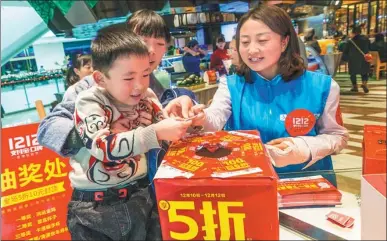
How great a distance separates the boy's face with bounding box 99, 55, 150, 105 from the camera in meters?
0.88

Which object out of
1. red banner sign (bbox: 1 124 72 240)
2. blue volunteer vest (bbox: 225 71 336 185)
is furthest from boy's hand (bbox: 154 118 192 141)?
red banner sign (bbox: 1 124 72 240)

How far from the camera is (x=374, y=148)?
74 cm

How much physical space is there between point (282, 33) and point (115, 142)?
74cm

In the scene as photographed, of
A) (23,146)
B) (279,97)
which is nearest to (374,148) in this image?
(279,97)

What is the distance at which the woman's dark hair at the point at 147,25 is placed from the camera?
114 centimetres

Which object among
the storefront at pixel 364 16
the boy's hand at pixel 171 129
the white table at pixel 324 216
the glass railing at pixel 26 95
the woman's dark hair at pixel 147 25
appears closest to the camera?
the white table at pixel 324 216

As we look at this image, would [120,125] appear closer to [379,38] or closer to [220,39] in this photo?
[220,39]

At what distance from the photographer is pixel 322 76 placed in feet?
4.09

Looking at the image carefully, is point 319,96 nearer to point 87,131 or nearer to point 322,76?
point 322,76

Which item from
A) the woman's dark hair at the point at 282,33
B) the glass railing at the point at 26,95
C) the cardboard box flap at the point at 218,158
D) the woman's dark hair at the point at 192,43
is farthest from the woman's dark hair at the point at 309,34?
the cardboard box flap at the point at 218,158

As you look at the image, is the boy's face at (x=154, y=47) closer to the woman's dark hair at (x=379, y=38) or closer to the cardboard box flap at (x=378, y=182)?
the cardboard box flap at (x=378, y=182)

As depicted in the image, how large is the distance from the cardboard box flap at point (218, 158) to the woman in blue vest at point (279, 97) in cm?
31

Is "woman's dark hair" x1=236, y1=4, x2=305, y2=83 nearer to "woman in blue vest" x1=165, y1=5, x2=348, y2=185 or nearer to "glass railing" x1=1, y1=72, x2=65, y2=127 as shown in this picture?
"woman in blue vest" x1=165, y1=5, x2=348, y2=185

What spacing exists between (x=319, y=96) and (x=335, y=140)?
174 mm
